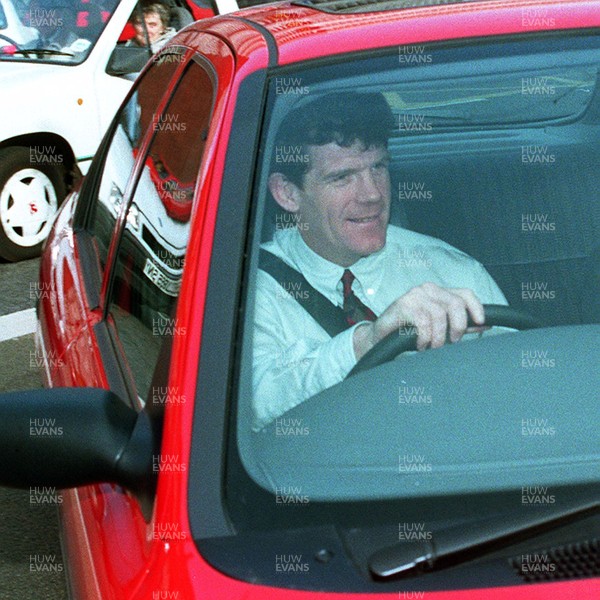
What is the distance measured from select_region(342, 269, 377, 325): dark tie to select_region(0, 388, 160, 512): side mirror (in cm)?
50

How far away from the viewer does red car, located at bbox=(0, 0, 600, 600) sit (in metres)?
1.78

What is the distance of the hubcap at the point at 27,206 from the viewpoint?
23.5ft

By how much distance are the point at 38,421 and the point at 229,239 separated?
43 cm

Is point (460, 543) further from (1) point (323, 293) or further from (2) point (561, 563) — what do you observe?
(1) point (323, 293)

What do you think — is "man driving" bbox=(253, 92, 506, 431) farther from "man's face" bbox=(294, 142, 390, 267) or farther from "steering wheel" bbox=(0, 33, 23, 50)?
"steering wheel" bbox=(0, 33, 23, 50)

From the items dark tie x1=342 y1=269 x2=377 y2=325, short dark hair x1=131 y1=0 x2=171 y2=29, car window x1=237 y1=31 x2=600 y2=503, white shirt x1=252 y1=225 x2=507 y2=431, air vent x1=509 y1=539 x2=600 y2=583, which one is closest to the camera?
air vent x1=509 y1=539 x2=600 y2=583

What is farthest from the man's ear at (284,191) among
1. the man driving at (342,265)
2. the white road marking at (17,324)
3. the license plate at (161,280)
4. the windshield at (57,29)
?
the windshield at (57,29)

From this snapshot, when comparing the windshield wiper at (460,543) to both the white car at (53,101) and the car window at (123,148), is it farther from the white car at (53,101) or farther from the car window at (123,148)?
the white car at (53,101)

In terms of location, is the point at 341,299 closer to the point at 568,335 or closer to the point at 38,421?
the point at 568,335

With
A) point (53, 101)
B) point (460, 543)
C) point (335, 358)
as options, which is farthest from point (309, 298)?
point (53, 101)

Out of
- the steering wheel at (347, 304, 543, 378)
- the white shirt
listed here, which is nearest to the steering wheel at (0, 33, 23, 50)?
the white shirt

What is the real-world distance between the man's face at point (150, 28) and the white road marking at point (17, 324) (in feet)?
7.13

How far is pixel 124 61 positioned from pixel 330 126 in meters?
5.56

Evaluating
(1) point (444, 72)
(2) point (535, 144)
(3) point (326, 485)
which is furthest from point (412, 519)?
(2) point (535, 144)
